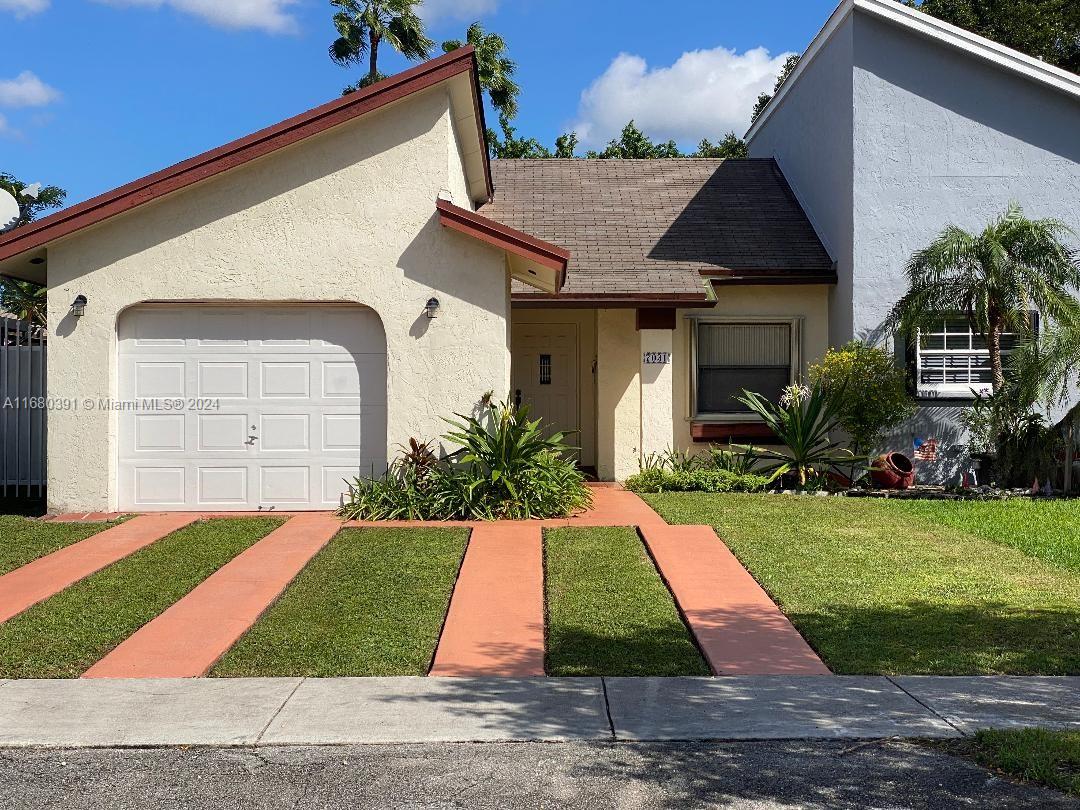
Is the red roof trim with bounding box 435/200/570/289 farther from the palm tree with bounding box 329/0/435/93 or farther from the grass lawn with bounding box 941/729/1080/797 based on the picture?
the palm tree with bounding box 329/0/435/93

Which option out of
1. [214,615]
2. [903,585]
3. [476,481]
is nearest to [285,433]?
[476,481]

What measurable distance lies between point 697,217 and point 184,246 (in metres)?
8.56

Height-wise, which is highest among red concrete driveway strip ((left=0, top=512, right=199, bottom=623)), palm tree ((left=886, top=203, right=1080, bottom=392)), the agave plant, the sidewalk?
palm tree ((left=886, top=203, right=1080, bottom=392))

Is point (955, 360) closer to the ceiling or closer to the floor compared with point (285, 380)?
closer to the ceiling

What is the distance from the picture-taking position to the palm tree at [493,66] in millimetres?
28875

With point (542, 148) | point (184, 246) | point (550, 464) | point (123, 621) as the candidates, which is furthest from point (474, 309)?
point (542, 148)

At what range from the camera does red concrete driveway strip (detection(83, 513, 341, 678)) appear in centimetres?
639

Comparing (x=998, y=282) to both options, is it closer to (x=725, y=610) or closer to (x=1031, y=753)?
(x=725, y=610)

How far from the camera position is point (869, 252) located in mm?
14664

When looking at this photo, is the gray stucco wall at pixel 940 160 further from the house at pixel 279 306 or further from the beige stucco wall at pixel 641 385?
the house at pixel 279 306

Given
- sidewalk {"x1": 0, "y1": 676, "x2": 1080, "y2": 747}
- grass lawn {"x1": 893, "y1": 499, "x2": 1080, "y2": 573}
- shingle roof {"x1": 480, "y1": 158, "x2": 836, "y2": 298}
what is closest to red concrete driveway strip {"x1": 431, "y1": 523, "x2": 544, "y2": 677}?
sidewalk {"x1": 0, "y1": 676, "x2": 1080, "y2": 747}

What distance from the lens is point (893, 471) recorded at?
45.4 ft

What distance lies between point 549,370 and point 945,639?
10566 mm

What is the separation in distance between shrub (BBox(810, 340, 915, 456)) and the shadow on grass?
20.5 feet
